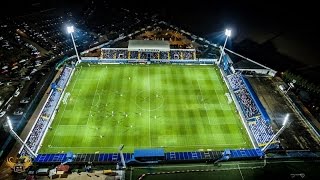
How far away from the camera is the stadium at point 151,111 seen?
4150 cm

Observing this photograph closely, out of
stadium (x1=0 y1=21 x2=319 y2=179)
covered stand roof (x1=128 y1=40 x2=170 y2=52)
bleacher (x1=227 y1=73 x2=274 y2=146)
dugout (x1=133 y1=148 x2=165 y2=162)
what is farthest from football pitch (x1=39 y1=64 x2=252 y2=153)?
covered stand roof (x1=128 y1=40 x2=170 y2=52)

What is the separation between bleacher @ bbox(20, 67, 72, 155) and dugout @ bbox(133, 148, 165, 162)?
52.1 ft

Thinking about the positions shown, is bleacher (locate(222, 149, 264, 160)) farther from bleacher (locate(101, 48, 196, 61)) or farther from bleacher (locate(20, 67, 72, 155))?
bleacher (locate(20, 67, 72, 155))

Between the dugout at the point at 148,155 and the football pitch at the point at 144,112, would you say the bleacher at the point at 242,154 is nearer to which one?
the football pitch at the point at 144,112

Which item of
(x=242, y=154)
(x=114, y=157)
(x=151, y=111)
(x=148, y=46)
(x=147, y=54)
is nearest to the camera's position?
(x=114, y=157)

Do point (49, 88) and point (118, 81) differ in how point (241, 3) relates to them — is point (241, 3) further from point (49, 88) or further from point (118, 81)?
point (49, 88)

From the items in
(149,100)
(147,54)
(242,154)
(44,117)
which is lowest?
(242,154)

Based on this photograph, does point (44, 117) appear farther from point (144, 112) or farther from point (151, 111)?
point (151, 111)

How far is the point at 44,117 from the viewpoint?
4706 cm

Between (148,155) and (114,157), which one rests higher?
(114,157)

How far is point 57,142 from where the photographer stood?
43312mm

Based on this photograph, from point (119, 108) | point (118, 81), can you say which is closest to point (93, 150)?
point (119, 108)

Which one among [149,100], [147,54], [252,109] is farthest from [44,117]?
[252,109]

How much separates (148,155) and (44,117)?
66.9 feet
